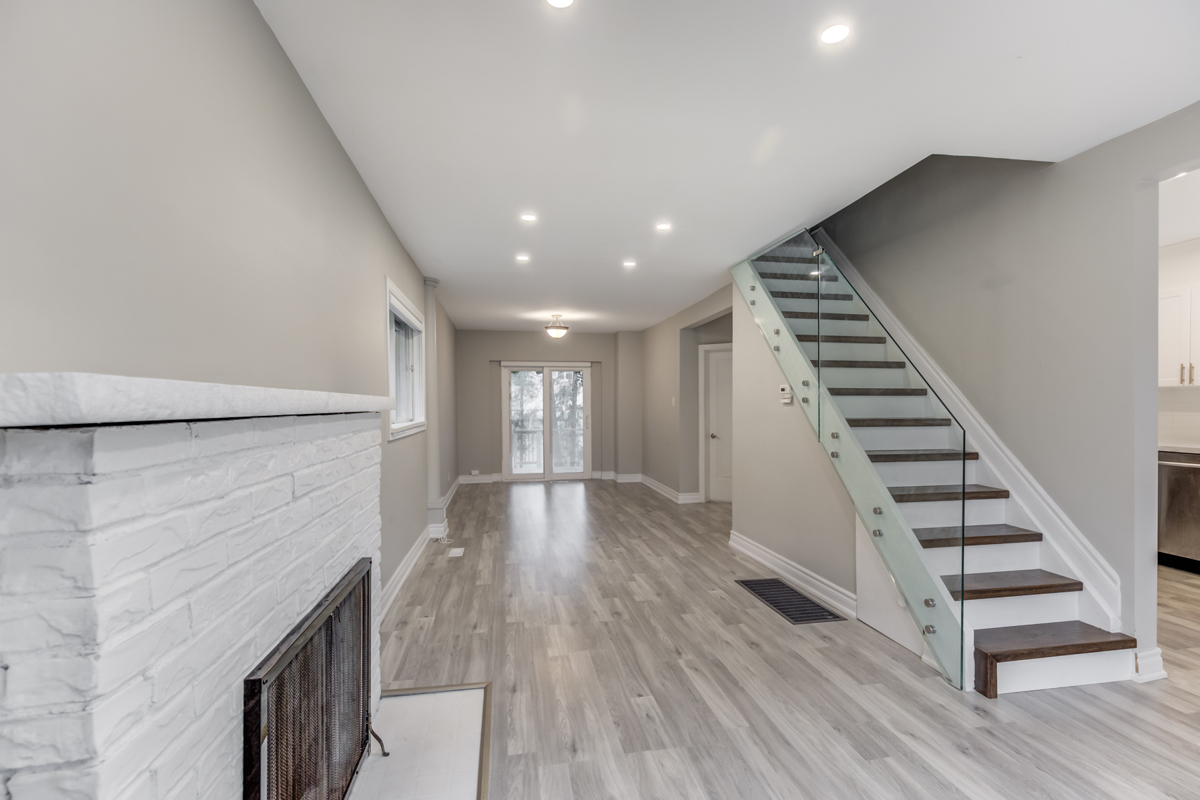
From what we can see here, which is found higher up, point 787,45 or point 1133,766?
point 787,45

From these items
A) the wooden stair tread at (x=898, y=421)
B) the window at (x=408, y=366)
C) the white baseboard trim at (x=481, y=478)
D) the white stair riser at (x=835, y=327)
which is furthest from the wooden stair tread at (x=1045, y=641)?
the white baseboard trim at (x=481, y=478)

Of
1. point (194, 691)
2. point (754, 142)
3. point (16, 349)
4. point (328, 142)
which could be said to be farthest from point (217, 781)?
point (754, 142)

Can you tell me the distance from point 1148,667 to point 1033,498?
829 millimetres

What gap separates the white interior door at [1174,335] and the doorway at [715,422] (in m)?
3.90

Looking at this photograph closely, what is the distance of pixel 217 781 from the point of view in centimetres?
94

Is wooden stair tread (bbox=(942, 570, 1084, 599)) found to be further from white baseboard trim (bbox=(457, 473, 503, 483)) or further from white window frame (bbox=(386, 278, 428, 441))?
white baseboard trim (bbox=(457, 473, 503, 483))

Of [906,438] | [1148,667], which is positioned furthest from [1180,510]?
[906,438]

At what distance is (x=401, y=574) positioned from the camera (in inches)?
147

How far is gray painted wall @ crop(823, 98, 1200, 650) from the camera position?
2355mm

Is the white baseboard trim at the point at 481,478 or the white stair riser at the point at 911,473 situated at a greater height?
the white stair riser at the point at 911,473

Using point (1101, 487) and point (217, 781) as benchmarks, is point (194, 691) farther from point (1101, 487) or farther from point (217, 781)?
point (1101, 487)

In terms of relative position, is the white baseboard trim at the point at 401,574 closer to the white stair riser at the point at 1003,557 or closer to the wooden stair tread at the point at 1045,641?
the wooden stair tread at the point at 1045,641

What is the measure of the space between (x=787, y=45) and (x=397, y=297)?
286 centimetres

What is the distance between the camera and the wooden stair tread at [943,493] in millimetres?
2604
